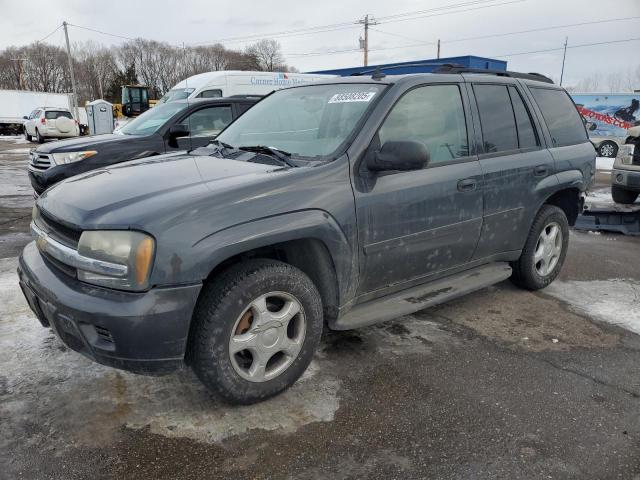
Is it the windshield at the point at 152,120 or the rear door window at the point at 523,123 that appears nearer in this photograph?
the rear door window at the point at 523,123

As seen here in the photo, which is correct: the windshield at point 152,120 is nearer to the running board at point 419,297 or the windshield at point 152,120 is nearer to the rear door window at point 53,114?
the running board at point 419,297

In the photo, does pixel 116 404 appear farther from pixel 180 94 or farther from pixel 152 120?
pixel 180 94

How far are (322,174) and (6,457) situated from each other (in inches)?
81.3

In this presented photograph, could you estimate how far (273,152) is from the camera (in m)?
→ 3.16

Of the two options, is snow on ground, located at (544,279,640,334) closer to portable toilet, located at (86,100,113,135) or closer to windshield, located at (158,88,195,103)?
windshield, located at (158,88,195,103)

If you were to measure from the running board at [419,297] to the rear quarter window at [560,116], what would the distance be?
1.32 meters

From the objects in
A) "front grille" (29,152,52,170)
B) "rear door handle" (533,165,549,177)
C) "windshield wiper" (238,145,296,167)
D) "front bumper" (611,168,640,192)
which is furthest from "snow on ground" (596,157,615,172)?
"front grille" (29,152,52,170)

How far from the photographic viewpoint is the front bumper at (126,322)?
224 centimetres

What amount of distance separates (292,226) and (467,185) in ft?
4.87

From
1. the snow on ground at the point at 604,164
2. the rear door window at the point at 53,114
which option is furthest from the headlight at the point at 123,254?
the rear door window at the point at 53,114

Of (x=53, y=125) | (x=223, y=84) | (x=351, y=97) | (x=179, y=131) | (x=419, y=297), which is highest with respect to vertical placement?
(x=223, y=84)

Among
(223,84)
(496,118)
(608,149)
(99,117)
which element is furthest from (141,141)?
(99,117)

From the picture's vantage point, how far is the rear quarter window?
432 cm

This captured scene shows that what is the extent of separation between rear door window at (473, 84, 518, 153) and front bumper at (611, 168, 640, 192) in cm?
467
